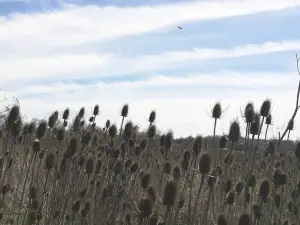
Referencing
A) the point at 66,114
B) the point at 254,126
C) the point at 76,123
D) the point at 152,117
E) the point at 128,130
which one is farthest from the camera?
the point at 66,114

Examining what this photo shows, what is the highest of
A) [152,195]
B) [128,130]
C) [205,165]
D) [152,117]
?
[152,117]

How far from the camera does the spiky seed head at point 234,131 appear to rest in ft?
23.7

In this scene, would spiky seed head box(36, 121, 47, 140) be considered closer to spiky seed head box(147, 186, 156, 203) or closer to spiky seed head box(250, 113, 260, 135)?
spiky seed head box(147, 186, 156, 203)

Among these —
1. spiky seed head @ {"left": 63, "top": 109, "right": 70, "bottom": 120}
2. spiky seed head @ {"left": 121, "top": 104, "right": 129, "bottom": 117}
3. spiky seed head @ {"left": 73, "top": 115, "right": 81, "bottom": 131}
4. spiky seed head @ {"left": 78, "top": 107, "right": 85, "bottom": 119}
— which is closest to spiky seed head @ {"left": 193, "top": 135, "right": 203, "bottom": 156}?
spiky seed head @ {"left": 121, "top": 104, "right": 129, "bottom": 117}

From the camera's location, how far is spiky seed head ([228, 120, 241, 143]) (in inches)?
285

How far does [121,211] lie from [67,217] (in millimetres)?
730

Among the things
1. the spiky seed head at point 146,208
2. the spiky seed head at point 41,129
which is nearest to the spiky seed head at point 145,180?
the spiky seed head at point 146,208

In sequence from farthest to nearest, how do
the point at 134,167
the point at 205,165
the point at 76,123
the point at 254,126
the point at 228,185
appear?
the point at 76,123, the point at 254,126, the point at 134,167, the point at 228,185, the point at 205,165

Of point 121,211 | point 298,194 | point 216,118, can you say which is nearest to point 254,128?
point 216,118

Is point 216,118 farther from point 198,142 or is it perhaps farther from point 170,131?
point 198,142

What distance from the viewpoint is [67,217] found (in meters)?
6.27

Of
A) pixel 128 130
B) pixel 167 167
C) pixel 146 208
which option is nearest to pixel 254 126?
pixel 167 167

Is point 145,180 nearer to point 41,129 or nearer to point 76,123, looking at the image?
point 41,129

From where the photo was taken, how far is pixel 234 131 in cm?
729
